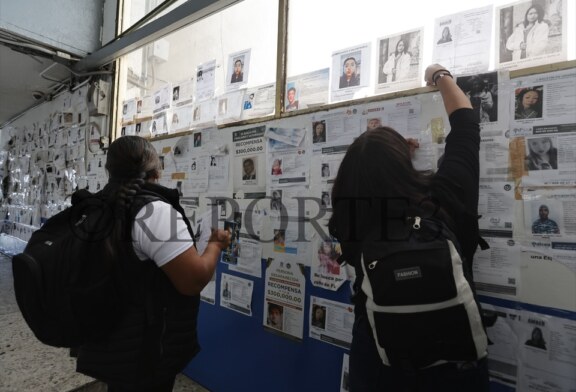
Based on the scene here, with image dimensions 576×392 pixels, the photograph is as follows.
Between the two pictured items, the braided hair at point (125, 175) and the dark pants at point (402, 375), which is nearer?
the dark pants at point (402, 375)

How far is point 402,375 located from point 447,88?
0.75 m

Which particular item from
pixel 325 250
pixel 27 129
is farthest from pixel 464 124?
pixel 27 129

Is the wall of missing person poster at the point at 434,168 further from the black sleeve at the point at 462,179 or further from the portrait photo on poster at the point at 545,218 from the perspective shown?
the black sleeve at the point at 462,179

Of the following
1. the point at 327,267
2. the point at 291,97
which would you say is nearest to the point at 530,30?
the point at 291,97

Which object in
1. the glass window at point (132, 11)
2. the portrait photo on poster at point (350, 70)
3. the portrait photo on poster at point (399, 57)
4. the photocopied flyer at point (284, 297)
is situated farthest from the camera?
the glass window at point (132, 11)

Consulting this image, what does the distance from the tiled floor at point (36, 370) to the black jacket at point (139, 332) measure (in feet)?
3.05

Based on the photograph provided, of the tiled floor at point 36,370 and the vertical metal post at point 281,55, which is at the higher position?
the vertical metal post at point 281,55

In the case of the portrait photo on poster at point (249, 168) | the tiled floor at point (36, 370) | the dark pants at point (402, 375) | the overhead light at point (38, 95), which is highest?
the overhead light at point (38, 95)

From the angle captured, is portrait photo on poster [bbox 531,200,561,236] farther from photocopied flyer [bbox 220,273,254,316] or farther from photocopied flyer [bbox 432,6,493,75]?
photocopied flyer [bbox 220,273,254,316]

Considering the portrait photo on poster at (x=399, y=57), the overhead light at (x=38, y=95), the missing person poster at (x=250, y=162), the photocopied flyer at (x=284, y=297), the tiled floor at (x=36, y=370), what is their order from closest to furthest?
the portrait photo on poster at (x=399, y=57)
the photocopied flyer at (x=284, y=297)
the missing person poster at (x=250, y=162)
the tiled floor at (x=36, y=370)
the overhead light at (x=38, y=95)

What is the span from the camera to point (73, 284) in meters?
0.85

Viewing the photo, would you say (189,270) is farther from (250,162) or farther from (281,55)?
(281,55)

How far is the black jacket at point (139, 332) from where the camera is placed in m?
0.91

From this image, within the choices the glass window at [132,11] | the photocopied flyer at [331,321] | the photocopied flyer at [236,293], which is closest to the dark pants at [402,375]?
the photocopied flyer at [331,321]
